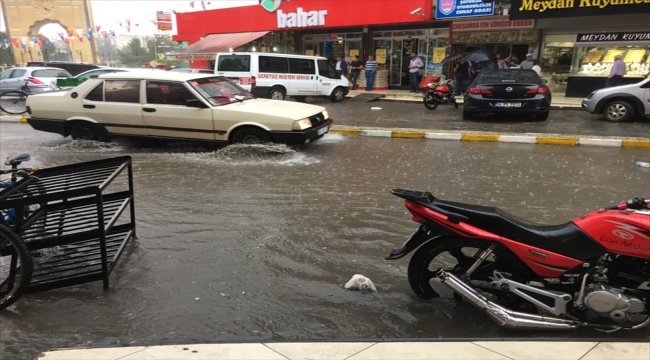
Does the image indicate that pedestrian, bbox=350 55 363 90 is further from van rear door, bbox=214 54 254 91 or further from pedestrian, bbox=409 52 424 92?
van rear door, bbox=214 54 254 91

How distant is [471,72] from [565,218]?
14897 millimetres

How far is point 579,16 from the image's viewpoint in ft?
55.3

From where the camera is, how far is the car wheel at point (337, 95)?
→ 1923 cm

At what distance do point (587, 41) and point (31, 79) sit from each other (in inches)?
814

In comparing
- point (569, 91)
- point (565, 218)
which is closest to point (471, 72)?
point (569, 91)

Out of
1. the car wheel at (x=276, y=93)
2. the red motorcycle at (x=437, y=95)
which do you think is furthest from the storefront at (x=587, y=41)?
the car wheel at (x=276, y=93)

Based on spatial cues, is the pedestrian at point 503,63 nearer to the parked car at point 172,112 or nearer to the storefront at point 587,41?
the storefront at point 587,41

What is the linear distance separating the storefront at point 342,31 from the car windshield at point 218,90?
13183 mm

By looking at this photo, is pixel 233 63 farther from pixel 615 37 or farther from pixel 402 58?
pixel 615 37

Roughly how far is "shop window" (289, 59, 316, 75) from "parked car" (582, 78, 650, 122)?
957 centimetres

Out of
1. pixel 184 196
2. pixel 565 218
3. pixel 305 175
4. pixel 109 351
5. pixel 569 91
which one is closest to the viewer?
pixel 109 351

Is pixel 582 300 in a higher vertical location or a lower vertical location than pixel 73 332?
higher

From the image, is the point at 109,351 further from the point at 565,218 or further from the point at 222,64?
the point at 222,64

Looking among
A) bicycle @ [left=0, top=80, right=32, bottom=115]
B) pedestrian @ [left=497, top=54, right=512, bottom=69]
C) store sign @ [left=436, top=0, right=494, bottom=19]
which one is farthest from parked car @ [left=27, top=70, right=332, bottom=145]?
store sign @ [left=436, top=0, right=494, bottom=19]
